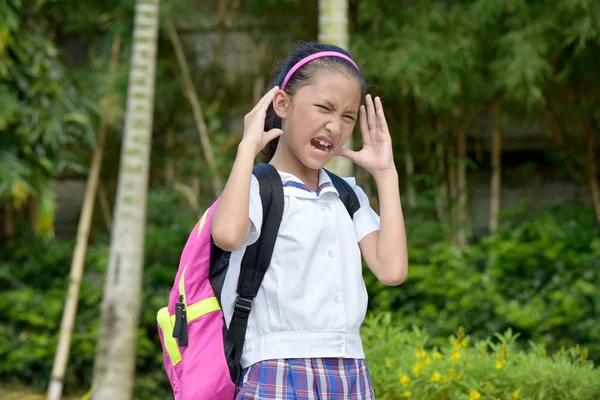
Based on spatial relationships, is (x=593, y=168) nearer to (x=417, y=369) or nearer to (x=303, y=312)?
(x=417, y=369)

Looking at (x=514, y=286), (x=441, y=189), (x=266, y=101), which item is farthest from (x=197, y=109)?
(x=266, y=101)

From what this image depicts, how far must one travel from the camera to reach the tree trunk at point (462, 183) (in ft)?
25.4

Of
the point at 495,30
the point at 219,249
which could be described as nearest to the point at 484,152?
the point at 495,30

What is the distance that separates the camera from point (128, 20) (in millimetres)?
7781

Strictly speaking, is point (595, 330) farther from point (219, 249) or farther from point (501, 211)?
point (219, 249)

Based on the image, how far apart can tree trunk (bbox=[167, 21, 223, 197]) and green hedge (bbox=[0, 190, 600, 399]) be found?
0.55 m

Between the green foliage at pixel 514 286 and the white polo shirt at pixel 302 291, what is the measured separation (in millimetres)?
4321

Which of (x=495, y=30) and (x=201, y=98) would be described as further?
→ (x=201, y=98)

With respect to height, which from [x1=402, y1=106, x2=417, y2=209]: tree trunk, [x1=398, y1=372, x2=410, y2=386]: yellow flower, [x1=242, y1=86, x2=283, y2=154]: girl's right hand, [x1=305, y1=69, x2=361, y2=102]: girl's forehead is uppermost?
[x1=402, y1=106, x2=417, y2=209]: tree trunk

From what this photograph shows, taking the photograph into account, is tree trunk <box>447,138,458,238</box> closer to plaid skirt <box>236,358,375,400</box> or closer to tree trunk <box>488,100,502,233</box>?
tree trunk <box>488,100,502,233</box>

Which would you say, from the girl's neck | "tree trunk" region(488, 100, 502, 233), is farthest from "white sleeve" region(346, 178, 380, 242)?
"tree trunk" region(488, 100, 502, 233)

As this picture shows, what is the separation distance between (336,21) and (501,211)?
3.43 meters

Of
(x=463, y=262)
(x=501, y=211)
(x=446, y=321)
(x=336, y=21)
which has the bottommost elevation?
(x=446, y=321)

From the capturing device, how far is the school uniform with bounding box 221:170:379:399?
1.78 meters
